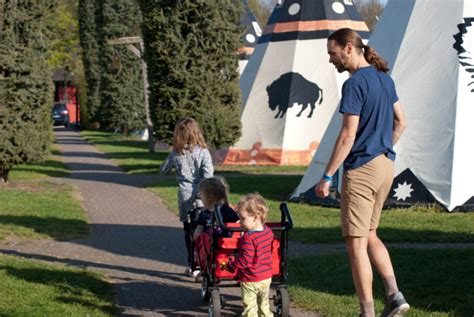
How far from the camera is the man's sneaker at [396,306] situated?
237 inches

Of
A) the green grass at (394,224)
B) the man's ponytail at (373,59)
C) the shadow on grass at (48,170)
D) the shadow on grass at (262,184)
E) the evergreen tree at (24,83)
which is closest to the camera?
the man's ponytail at (373,59)

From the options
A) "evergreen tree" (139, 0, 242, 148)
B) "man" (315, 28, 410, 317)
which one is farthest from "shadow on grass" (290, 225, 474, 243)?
"evergreen tree" (139, 0, 242, 148)

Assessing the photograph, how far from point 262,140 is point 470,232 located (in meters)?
13.7

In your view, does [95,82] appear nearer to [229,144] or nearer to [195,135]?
[229,144]

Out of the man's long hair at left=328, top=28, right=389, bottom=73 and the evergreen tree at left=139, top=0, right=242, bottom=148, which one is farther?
the evergreen tree at left=139, top=0, right=242, bottom=148

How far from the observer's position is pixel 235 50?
2189 centimetres

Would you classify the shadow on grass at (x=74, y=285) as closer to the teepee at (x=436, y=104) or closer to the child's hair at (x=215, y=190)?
the child's hair at (x=215, y=190)

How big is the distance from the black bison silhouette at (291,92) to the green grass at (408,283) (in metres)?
14.3

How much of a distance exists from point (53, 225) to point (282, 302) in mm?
7153

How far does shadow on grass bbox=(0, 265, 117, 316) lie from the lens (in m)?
7.44

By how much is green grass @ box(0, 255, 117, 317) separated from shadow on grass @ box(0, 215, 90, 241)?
8.81 feet

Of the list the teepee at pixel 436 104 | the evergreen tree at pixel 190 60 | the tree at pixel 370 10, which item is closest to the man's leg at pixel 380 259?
the teepee at pixel 436 104

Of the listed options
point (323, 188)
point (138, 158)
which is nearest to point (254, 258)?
point (323, 188)

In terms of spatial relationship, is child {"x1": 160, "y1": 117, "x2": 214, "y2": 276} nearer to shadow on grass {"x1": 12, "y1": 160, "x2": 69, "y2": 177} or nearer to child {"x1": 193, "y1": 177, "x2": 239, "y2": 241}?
child {"x1": 193, "y1": 177, "x2": 239, "y2": 241}
